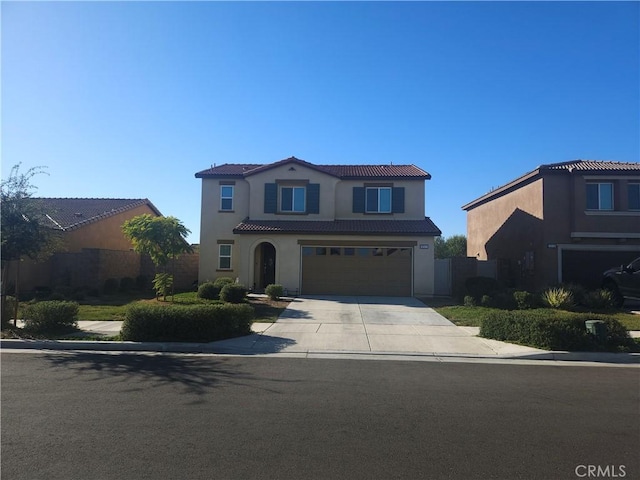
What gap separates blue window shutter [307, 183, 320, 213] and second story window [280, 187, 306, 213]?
0.33 meters

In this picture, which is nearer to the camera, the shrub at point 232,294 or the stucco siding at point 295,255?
the shrub at point 232,294

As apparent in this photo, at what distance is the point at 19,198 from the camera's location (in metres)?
12.1

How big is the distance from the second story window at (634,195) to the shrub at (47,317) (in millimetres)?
22838

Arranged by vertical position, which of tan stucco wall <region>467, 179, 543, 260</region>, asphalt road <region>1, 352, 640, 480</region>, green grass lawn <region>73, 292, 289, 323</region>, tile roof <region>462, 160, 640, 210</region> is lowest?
asphalt road <region>1, 352, 640, 480</region>

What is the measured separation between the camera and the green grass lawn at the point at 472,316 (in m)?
13.9

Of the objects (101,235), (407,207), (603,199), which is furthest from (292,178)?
(603,199)

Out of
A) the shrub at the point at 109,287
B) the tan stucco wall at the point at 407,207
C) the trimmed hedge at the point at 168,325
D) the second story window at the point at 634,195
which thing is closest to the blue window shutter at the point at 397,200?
the tan stucco wall at the point at 407,207

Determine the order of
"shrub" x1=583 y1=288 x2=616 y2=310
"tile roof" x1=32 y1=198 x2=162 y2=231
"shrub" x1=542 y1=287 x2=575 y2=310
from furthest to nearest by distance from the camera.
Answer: "tile roof" x1=32 y1=198 x2=162 y2=231, "shrub" x1=583 y1=288 x2=616 y2=310, "shrub" x1=542 y1=287 x2=575 y2=310

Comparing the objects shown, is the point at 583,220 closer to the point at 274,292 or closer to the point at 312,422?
the point at 274,292

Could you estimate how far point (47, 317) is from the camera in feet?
38.0

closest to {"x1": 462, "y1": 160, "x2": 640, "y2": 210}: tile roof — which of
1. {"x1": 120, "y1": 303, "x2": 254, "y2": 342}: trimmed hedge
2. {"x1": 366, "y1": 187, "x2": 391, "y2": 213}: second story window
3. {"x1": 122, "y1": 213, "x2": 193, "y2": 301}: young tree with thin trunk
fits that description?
{"x1": 366, "y1": 187, "x2": 391, "y2": 213}: second story window

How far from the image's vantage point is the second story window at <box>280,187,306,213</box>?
24141 mm

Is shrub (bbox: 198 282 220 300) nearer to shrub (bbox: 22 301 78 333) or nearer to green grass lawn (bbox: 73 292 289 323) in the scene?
green grass lawn (bbox: 73 292 289 323)

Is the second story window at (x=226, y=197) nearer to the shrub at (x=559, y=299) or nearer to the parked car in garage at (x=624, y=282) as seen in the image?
the shrub at (x=559, y=299)
